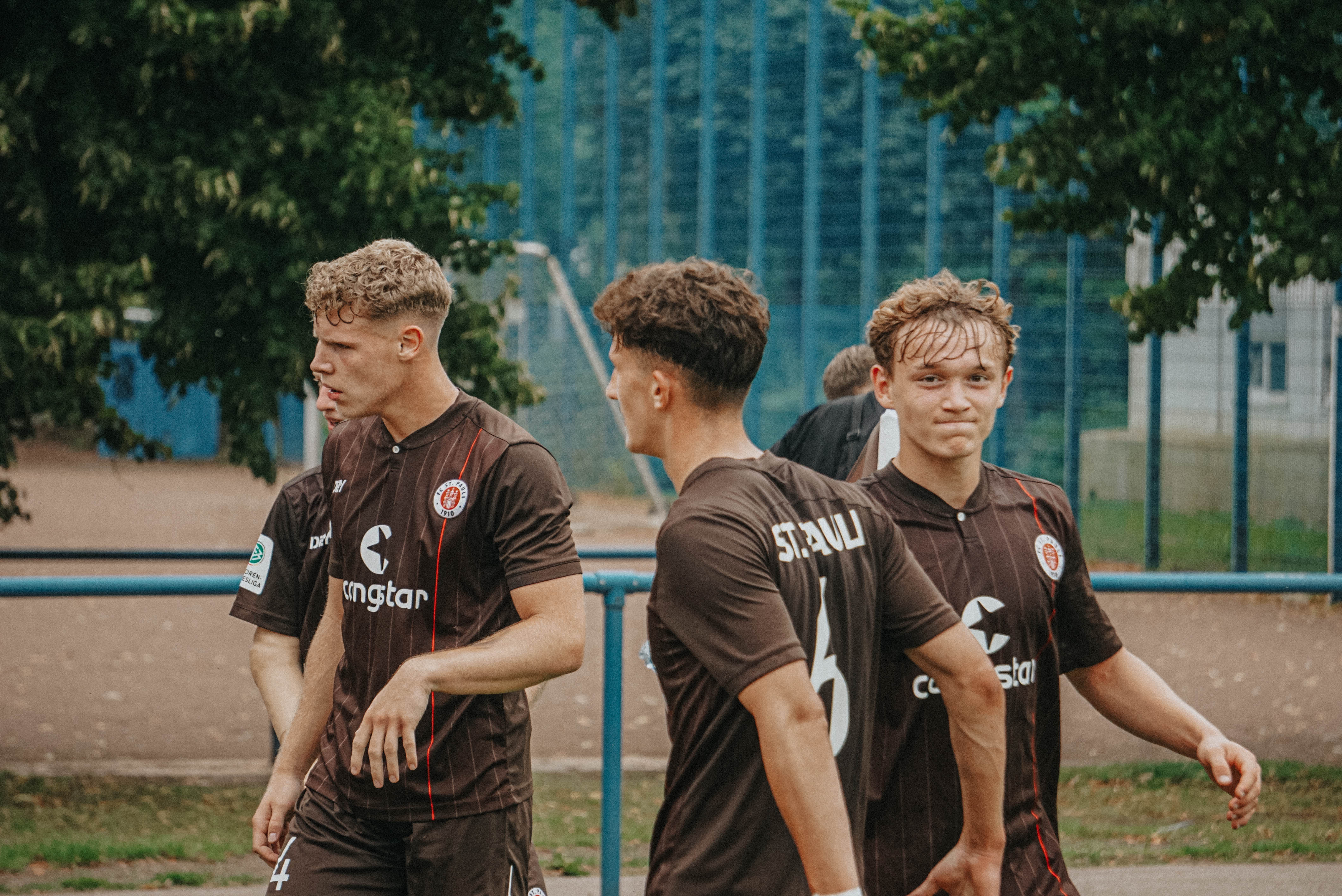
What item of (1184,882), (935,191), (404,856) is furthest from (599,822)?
(935,191)

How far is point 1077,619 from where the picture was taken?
284cm

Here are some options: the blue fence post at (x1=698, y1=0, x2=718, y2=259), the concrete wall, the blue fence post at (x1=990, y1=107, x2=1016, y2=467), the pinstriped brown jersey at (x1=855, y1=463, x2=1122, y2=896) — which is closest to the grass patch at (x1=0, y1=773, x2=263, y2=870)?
the pinstriped brown jersey at (x1=855, y1=463, x2=1122, y2=896)

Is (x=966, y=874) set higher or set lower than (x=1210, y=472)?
higher

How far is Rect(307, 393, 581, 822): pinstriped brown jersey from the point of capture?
286 centimetres

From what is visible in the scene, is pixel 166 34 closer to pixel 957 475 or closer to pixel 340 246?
pixel 340 246

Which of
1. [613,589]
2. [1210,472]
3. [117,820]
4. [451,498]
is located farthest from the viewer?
[1210,472]

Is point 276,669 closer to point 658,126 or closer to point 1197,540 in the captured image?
point 1197,540

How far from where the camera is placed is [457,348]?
7.85 meters

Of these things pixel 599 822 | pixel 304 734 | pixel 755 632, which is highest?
pixel 755 632

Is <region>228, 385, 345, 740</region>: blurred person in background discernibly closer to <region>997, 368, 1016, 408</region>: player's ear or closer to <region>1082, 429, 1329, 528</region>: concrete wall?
<region>997, 368, 1016, 408</region>: player's ear

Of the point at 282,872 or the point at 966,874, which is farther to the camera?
the point at 282,872

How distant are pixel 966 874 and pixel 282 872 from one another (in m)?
1.44

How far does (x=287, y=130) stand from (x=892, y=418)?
4.54 meters

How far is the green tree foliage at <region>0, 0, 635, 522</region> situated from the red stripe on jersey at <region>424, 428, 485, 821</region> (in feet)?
14.4
